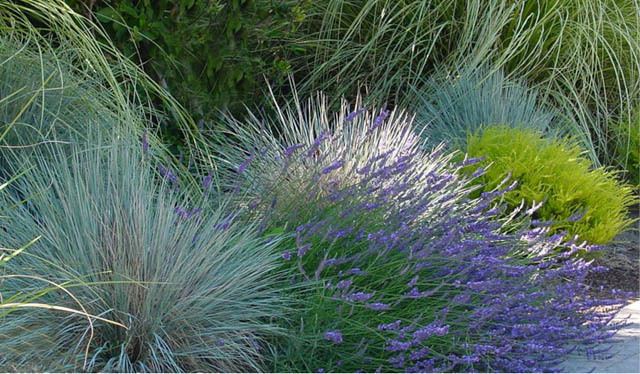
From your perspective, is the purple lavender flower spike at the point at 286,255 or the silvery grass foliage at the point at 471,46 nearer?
the purple lavender flower spike at the point at 286,255

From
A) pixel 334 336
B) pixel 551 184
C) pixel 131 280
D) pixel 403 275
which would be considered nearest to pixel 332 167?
pixel 403 275

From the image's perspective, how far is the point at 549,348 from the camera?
3303mm

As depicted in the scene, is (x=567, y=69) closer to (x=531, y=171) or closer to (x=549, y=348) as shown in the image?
(x=531, y=171)

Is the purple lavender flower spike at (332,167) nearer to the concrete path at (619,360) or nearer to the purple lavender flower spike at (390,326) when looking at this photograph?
the purple lavender flower spike at (390,326)

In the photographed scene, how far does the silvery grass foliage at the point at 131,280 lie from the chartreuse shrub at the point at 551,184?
2070 millimetres

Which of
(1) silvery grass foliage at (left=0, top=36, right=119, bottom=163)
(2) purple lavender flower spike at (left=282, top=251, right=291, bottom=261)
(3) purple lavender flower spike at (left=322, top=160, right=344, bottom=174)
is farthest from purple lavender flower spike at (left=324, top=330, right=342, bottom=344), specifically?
(1) silvery grass foliage at (left=0, top=36, right=119, bottom=163)

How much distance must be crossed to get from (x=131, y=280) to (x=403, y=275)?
3.37 feet

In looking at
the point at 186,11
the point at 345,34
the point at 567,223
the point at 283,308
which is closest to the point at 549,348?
the point at 283,308

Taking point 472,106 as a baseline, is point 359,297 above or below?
below

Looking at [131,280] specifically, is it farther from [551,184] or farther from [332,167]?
[551,184]

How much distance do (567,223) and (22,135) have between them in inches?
108

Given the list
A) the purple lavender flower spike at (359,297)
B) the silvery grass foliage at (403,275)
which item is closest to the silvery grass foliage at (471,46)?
the silvery grass foliage at (403,275)

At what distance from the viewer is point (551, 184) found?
5.02 m

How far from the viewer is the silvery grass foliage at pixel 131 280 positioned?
9.34 feet
